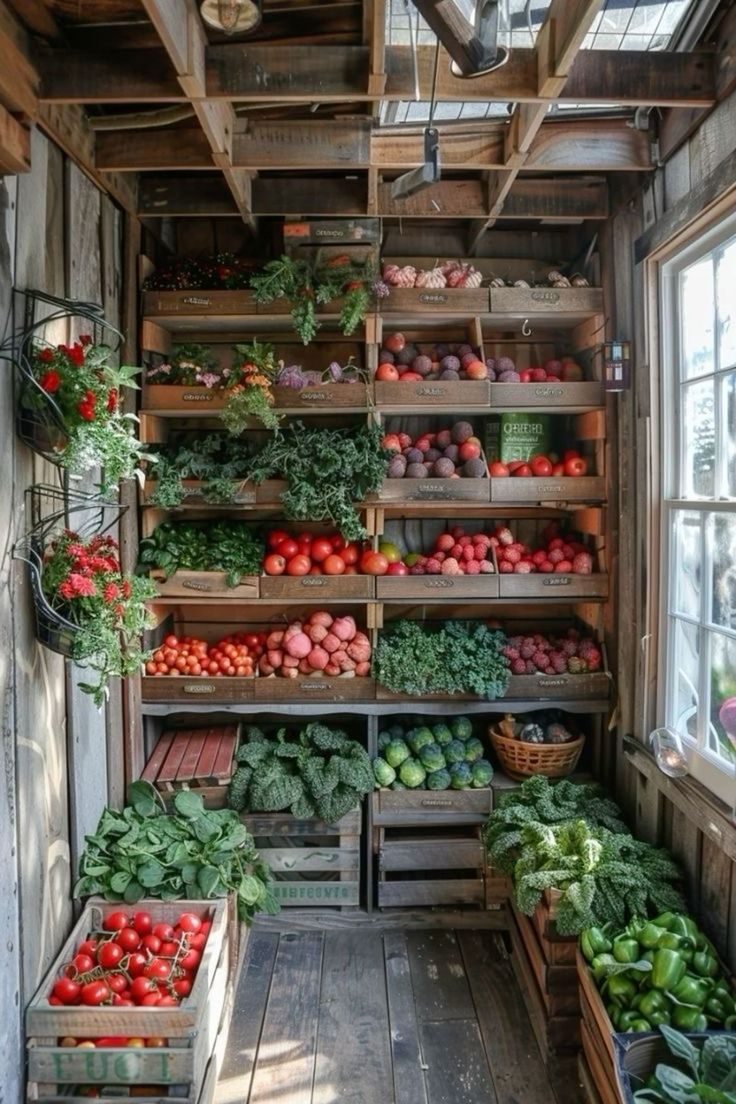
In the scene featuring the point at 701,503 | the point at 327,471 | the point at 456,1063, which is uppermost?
the point at 327,471

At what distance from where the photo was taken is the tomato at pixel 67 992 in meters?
2.32

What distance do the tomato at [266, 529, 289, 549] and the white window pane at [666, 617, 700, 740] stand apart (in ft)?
5.47

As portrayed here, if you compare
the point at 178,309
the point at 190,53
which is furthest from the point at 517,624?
the point at 190,53

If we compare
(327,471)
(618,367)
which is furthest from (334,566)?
(618,367)

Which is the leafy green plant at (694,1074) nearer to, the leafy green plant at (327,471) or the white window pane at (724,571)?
the white window pane at (724,571)

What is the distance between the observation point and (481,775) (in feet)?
11.2

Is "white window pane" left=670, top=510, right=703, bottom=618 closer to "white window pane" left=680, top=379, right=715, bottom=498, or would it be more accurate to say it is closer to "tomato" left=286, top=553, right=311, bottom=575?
"white window pane" left=680, top=379, right=715, bottom=498

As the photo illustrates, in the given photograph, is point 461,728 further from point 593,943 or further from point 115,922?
point 115,922

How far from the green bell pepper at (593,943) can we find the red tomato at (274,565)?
183cm

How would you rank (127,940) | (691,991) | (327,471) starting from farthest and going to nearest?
(327,471), (127,940), (691,991)

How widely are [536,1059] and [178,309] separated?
10.4 ft

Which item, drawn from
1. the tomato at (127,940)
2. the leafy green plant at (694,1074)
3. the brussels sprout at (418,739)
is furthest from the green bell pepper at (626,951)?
the tomato at (127,940)

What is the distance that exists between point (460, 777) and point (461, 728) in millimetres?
249

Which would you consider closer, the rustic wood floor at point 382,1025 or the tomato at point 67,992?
the tomato at point 67,992
